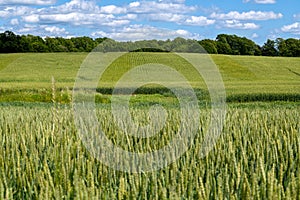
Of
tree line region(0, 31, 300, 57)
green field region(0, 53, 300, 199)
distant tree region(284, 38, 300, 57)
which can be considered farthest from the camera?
distant tree region(284, 38, 300, 57)

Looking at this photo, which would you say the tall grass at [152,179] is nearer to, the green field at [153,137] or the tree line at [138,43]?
the green field at [153,137]

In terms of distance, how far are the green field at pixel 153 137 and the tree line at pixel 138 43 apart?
8.78 metres

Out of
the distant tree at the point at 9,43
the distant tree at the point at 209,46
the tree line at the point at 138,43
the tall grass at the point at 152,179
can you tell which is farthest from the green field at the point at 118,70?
the tall grass at the point at 152,179

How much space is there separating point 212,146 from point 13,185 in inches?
68.6

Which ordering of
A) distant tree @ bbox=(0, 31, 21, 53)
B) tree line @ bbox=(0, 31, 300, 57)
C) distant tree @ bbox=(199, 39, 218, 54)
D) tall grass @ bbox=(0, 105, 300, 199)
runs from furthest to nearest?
distant tree @ bbox=(199, 39, 218, 54), distant tree @ bbox=(0, 31, 21, 53), tree line @ bbox=(0, 31, 300, 57), tall grass @ bbox=(0, 105, 300, 199)

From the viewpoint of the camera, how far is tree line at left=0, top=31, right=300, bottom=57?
226 ft

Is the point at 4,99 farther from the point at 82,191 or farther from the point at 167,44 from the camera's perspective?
the point at 167,44

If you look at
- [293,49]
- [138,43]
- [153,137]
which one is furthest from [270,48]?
[153,137]

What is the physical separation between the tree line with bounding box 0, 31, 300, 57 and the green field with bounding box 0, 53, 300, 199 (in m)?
8.78

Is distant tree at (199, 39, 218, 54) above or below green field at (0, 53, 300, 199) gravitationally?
above

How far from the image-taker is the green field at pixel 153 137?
3.11m

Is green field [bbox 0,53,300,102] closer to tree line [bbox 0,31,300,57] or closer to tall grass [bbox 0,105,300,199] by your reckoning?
tree line [bbox 0,31,300,57]

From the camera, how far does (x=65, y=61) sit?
5534 cm

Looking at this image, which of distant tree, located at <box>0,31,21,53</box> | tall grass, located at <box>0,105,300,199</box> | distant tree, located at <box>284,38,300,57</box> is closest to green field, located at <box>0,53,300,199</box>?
tall grass, located at <box>0,105,300,199</box>
